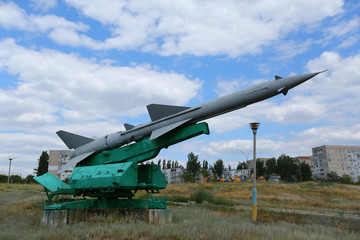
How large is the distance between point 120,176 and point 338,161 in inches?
3757

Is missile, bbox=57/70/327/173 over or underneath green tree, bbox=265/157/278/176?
over

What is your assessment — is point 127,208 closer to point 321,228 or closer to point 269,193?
point 321,228

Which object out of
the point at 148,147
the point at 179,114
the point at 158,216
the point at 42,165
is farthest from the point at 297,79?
the point at 42,165

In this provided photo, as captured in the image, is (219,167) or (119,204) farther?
(219,167)

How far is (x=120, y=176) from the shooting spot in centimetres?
891

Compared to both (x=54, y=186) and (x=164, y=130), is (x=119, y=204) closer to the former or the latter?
(x=54, y=186)

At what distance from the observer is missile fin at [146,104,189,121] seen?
984 centimetres

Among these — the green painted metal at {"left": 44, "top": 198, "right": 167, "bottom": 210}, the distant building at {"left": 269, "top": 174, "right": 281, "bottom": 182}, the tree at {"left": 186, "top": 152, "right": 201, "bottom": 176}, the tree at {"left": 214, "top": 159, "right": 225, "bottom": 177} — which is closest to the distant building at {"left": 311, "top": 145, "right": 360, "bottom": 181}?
the distant building at {"left": 269, "top": 174, "right": 281, "bottom": 182}

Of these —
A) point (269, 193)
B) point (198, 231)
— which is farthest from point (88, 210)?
point (269, 193)

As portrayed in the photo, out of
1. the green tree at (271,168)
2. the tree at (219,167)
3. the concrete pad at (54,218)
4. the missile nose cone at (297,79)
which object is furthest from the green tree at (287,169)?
the concrete pad at (54,218)

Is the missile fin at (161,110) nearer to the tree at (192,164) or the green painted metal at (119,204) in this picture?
the green painted metal at (119,204)

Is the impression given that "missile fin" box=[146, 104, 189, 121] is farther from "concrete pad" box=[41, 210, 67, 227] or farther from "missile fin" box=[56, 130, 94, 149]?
"concrete pad" box=[41, 210, 67, 227]

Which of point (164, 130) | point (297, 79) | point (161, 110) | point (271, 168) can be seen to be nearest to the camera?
point (297, 79)

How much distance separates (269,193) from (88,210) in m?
19.8
